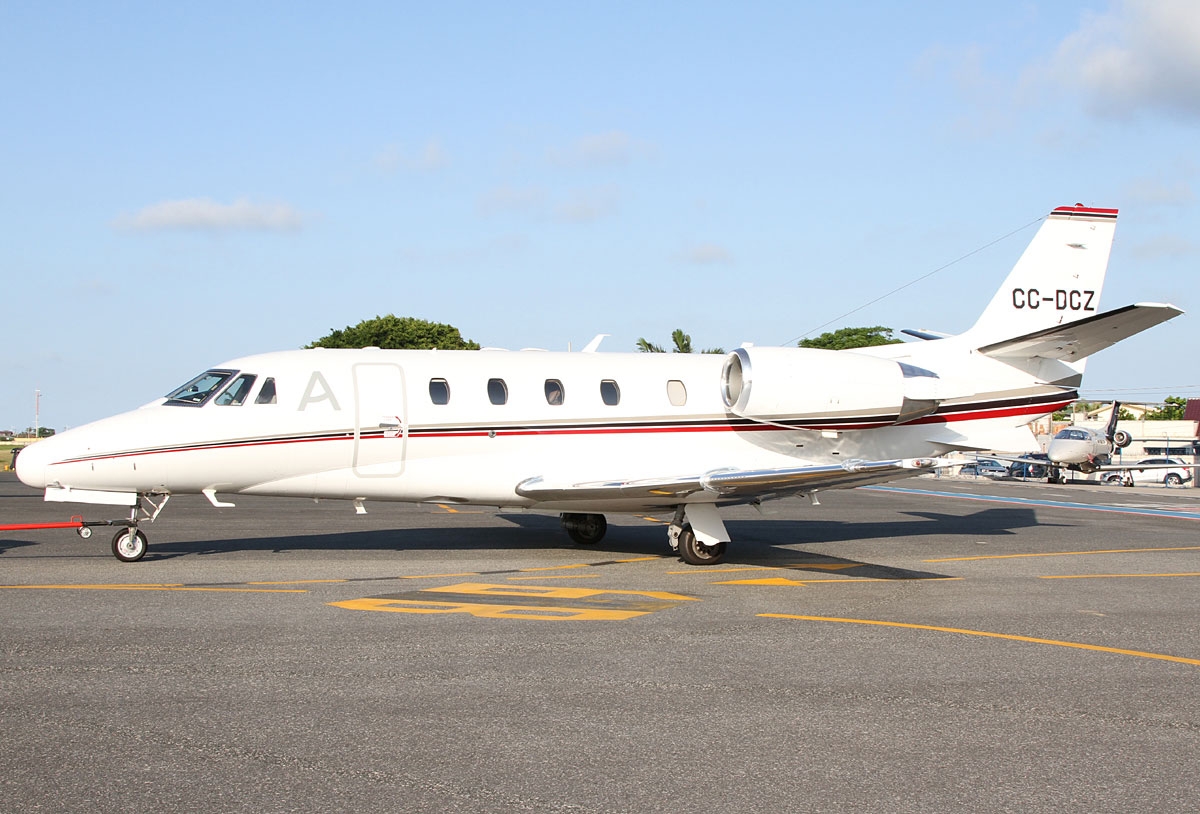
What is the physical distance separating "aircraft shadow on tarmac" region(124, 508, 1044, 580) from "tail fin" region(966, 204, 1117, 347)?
4.70 meters

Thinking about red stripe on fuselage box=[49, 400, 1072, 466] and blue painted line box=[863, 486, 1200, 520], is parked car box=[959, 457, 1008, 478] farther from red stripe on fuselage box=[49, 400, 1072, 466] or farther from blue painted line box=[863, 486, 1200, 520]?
red stripe on fuselage box=[49, 400, 1072, 466]

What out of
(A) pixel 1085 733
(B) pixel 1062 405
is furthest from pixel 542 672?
(B) pixel 1062 405

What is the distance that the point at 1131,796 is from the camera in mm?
5426

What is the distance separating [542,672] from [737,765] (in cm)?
251

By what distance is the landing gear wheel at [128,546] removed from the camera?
1430 cm

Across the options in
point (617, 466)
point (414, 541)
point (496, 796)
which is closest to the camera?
point (496, 796)

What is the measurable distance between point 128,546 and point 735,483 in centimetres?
832

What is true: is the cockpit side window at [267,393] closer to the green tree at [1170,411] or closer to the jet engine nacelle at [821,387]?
the jet engine nacelle at [821,387]

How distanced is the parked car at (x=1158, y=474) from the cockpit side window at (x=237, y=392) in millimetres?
48332

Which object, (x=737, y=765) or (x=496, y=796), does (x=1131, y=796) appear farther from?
(x=496, y=796)

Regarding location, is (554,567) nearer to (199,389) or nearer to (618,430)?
(618,430)

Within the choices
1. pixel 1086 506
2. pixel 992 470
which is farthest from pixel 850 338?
pixel 1086 506

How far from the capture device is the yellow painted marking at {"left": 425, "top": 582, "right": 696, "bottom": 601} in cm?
1210

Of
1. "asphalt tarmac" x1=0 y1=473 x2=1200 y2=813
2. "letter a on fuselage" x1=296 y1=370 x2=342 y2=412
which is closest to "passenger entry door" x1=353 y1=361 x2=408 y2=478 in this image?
"letter a on fuselage" x1=296 y1=370 x2=342 y2=412
